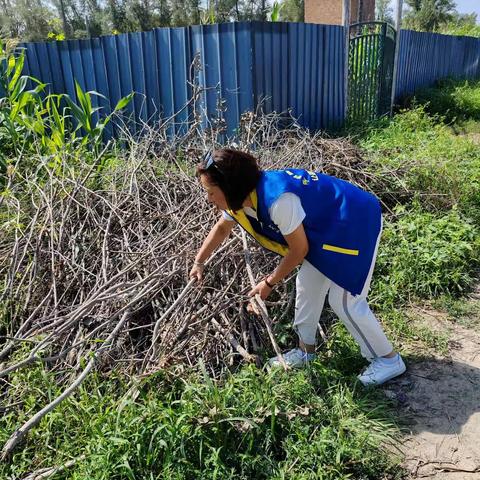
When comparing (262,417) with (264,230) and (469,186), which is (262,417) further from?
(469,186)

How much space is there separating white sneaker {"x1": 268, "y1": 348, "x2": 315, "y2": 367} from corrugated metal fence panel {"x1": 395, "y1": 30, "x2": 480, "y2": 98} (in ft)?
25.7

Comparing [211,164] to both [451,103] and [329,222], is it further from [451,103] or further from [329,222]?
[451,103]

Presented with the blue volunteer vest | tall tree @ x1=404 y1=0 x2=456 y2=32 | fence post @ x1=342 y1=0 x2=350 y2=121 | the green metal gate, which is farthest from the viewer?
tall tree @ x1=404 y1=0 x2=456 y2=32

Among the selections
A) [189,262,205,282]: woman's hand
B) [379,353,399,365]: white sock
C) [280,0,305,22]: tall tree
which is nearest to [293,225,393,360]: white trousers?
[379,353,399,365]: white sock

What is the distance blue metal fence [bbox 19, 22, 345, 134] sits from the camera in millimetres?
4980

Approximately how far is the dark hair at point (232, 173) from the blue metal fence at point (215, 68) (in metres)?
2.87

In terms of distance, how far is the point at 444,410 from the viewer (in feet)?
7.61

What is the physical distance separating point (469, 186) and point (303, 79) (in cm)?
243

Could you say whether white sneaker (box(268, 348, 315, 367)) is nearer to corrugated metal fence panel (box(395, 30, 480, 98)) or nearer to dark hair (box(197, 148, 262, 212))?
dark hair (box(197, 148, 262, 212))

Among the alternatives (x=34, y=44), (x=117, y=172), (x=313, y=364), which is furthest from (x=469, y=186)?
(x=34, y=44)

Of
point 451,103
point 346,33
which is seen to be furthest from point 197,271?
point 451,103

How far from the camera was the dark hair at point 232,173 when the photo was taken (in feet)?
6.48

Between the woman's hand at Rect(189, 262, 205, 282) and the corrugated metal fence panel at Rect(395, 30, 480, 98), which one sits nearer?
the woman's hand at Rect(189, 262, 205, 282)

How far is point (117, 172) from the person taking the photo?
3932 millimetres
